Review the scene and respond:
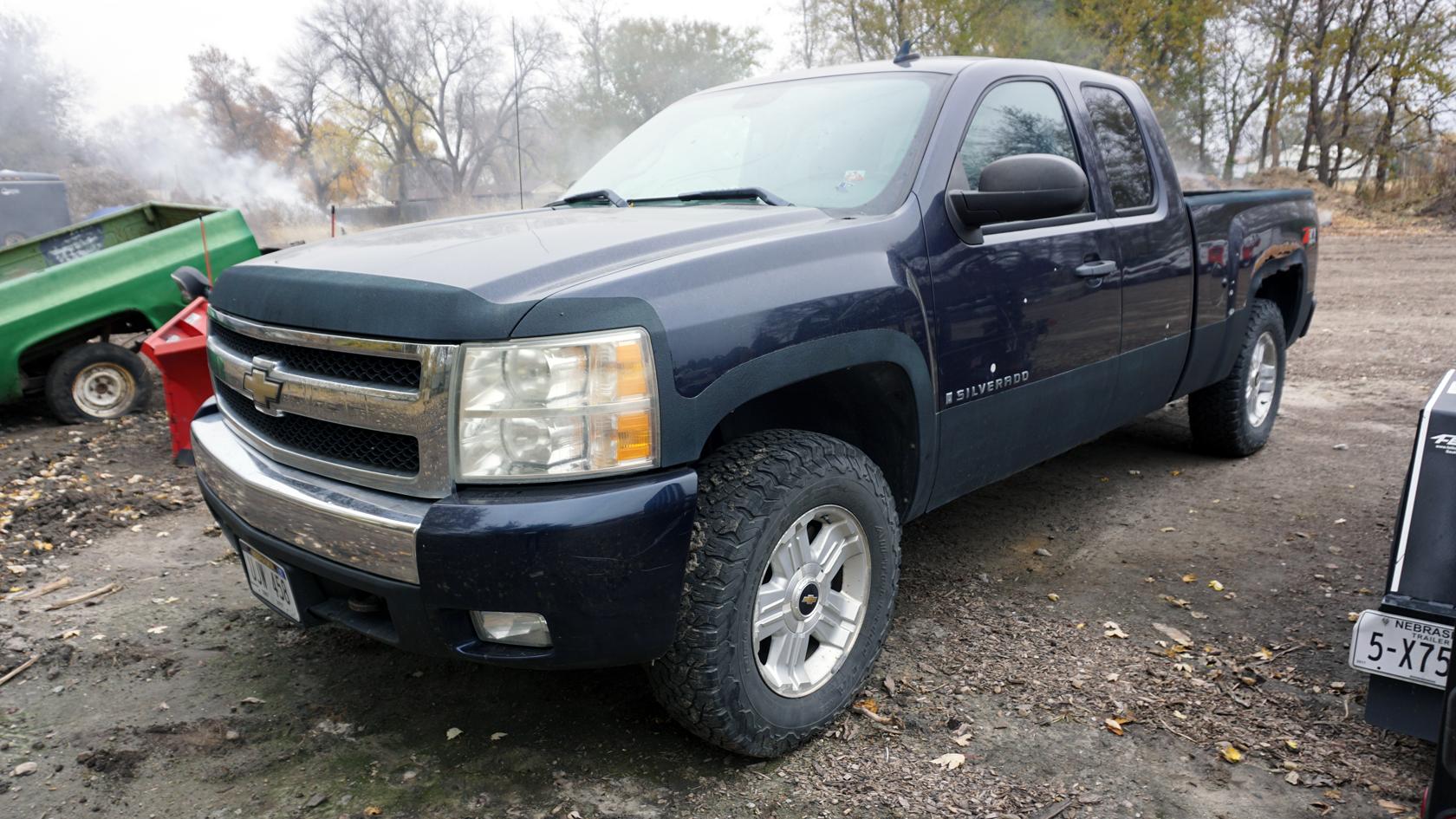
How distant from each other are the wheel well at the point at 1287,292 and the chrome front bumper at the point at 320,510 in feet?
15.7

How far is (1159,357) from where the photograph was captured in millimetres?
4055

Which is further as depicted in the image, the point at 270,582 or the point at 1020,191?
the point at 1020,191

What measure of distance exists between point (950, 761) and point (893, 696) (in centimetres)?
36

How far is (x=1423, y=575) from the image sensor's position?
8.11ft

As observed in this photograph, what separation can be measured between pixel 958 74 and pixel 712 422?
70.4 inches

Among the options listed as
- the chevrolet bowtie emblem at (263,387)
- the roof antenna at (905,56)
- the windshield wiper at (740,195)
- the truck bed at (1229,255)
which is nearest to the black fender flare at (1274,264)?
the truck bed at (1229,255)

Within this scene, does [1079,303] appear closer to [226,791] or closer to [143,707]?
[226,791]

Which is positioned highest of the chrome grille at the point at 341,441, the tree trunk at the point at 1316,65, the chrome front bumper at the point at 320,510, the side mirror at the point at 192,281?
the tree trunk at the point at 1316,65

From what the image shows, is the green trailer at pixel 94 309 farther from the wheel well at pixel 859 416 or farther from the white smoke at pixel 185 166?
the white smoke at pixel 185 166

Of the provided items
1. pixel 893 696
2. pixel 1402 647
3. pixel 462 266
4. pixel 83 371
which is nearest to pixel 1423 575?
pixel 1402 647

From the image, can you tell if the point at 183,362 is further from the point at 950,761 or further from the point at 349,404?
the point at 950,761

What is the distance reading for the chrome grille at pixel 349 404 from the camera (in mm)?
2135

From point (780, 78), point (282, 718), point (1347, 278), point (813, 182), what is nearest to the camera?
point (282, 718)

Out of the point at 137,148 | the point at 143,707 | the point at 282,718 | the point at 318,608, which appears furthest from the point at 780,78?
the point at 137,148
